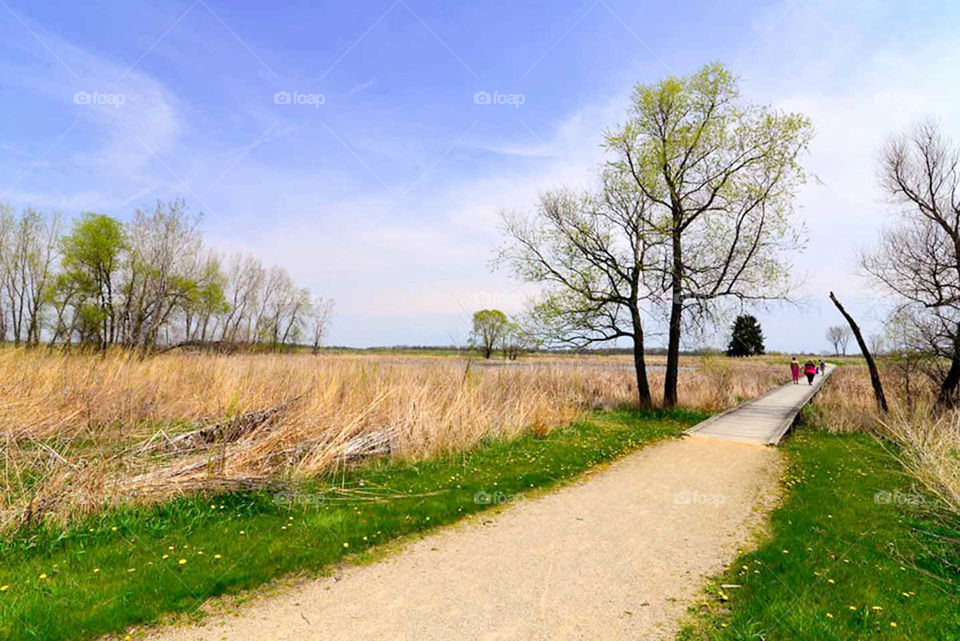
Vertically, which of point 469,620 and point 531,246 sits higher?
point 531,246

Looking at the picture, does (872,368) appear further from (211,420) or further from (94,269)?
(94,269)

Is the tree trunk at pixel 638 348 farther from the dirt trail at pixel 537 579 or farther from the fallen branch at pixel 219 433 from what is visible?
the fallen branch at pixel 219 433

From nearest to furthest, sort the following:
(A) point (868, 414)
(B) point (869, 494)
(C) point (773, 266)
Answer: (B) point (869, 494), (A) point (868, 414), (C) point (773, 266)

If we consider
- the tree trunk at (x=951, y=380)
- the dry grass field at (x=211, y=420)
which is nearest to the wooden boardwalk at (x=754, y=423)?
the tree trunk at (x=951, y=380)

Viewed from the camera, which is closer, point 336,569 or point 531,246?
point 336,569

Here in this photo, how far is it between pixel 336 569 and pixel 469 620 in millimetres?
1622

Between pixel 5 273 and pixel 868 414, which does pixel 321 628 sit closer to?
pixel 868 414

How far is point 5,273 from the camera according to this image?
3177cm

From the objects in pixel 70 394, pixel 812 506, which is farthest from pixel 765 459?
pixel 70 394

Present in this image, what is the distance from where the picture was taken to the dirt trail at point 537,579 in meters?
3.77

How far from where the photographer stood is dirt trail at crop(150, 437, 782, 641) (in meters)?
3.77

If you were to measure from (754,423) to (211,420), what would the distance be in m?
15.7

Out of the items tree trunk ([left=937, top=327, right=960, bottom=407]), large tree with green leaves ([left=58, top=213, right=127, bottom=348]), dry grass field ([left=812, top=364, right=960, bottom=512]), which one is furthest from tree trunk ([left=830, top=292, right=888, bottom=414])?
large tree with green leaves ([left=58, top=213, right=127, bottom=348])

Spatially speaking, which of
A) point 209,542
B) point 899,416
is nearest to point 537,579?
point 209,542
